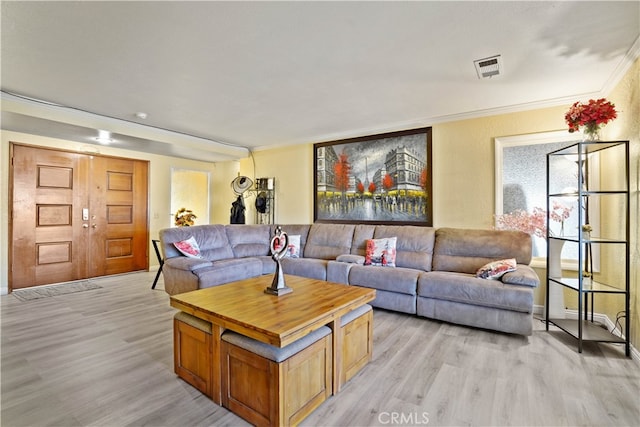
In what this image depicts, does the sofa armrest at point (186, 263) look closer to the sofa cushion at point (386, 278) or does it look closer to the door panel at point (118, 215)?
the sofa cushion at point (386, 278)

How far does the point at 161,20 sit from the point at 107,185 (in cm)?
422

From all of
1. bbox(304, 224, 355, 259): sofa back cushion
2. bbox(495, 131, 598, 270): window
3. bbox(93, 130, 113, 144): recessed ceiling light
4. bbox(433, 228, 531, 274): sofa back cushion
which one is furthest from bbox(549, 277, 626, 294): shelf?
bbox(93, 130, 113, 144): recessed ceiling light

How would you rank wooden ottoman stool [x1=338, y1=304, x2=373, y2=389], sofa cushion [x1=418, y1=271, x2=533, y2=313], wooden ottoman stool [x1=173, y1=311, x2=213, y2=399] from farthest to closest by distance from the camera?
sofa cushion [x1=418, y1=271, x2=533, y2=313], wooden ottoman stool [x1=338, y1=304, x2=373, y2=389], wooden ottoman stool [x1=173, y1=311, x2=213, y2=399]

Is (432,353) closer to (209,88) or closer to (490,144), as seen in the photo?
(490,144)

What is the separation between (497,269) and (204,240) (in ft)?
12.4

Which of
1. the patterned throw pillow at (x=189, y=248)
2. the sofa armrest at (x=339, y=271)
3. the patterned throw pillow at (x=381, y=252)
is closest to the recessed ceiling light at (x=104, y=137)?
the patterned throw pillow at (x=189, y=248)

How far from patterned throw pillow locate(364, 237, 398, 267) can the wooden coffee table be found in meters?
1.52

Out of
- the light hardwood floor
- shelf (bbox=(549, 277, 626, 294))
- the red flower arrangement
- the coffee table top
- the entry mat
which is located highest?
the red flower arrangement

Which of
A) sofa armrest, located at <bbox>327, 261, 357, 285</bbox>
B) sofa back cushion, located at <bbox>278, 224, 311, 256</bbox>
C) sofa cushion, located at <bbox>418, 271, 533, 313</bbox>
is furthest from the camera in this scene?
sofa back cushion, located at <bbox>278, 224, 311, 256</bbox>

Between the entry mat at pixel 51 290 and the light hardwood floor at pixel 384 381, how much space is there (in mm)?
1052

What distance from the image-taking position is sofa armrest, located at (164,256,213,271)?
3639 millimetres

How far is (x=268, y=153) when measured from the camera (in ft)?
19.4

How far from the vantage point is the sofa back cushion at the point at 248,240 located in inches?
190

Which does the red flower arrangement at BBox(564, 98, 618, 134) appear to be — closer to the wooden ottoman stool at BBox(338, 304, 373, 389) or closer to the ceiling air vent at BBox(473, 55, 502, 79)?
the ceiling air vent at BBox(473, 55, 502, 79)
